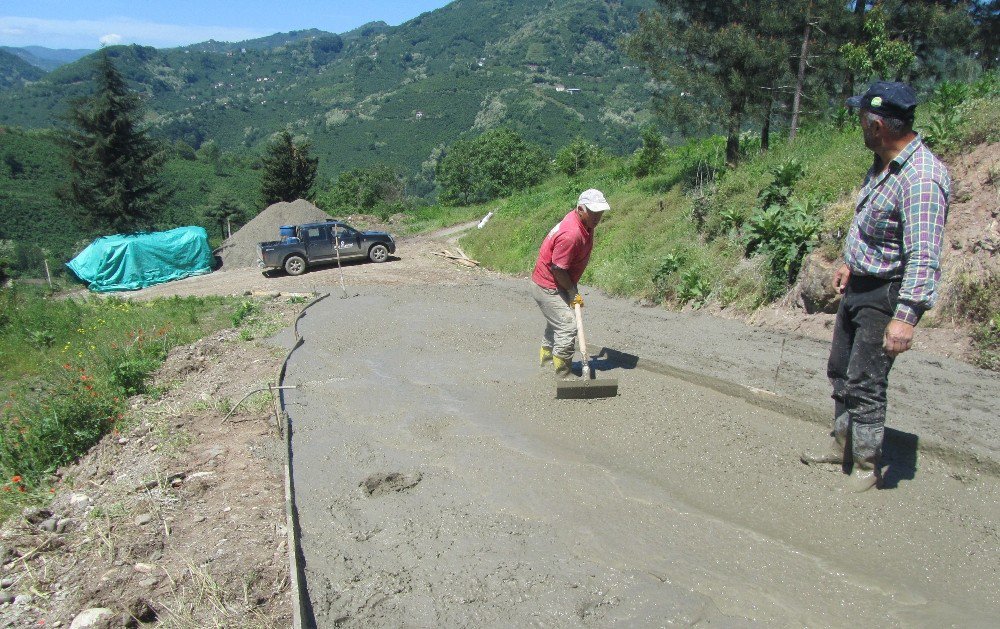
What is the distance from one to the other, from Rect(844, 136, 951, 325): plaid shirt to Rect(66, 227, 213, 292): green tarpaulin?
22.6m

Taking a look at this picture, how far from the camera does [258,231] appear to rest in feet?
80.0

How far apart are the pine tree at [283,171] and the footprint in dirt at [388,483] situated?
3432 centimetres

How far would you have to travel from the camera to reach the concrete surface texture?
2.91 metres

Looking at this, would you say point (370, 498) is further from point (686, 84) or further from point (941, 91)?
point (686, 84)

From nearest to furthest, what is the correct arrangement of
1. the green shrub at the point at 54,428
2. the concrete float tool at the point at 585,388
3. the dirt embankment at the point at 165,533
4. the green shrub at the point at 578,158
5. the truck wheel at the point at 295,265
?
the dirt embankment at the point at 165,533 → the concrete float tool at the point at 585,388 → the green shrub at the point at 54,428 → the truck wheel at the point at 295,265 → the green shrub at the point at 578,158

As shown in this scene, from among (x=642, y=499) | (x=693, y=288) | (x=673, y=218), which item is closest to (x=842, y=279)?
(x=642, y=499)

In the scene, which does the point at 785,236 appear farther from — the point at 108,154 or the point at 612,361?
the point at 108,154

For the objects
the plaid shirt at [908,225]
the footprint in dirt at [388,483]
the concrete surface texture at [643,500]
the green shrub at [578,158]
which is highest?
the green shrub at [578,158]

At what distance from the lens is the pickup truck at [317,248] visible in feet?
59.9

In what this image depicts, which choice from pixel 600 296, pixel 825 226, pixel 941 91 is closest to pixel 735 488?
pixel 825 226

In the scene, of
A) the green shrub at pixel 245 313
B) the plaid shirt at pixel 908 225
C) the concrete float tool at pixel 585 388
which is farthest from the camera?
the green shrub at pixel 245 313

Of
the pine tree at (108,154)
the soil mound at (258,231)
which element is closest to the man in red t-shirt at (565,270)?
the soil mound at (258,231)

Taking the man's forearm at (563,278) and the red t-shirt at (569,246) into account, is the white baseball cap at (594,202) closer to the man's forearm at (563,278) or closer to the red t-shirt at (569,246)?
the red t-shirt at (569,246)

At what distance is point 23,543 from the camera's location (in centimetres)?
422
